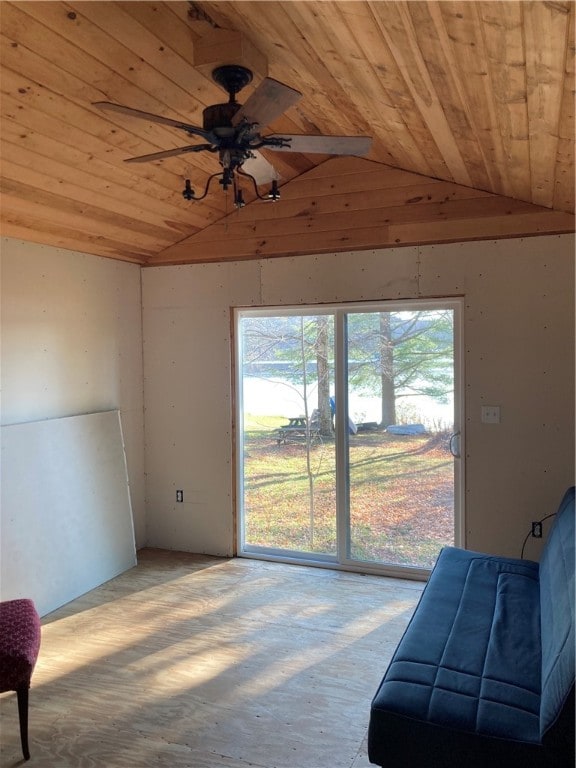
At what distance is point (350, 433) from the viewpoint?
163 inches

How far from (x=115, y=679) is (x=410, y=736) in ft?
5.37

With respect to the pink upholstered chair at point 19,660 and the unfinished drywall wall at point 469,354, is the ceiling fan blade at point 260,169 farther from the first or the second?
the pink upholstered chair at point 19,660

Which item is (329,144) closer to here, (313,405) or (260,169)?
(260,169)

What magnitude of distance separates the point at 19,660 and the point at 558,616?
211 cm

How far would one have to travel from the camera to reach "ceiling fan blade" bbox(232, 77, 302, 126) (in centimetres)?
171

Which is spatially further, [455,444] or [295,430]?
[295,430]

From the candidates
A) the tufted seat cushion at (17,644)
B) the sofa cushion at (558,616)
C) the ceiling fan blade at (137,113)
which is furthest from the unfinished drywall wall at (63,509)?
the sofa cushion at (558,616)

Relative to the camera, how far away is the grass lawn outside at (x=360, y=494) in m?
3.95

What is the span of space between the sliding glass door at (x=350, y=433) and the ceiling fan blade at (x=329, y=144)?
6.18ft

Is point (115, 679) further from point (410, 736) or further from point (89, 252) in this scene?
point (89, 252)

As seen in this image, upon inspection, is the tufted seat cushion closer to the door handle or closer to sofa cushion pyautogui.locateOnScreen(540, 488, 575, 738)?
sofa cushion pyautogui.locateOnScreen(540, 488, 575, 738)

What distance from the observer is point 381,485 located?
161 inches

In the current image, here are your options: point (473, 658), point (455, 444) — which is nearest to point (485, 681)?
point (473, 658)

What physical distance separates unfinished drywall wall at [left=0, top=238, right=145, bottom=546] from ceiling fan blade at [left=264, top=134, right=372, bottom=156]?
2.20 m
